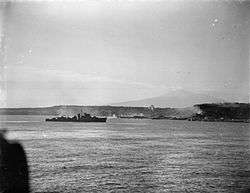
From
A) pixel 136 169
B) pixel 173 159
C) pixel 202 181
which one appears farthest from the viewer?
pixel 173 159

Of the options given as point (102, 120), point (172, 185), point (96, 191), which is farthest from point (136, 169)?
point (102, 120)

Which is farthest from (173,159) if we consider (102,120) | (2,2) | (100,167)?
(102,120)

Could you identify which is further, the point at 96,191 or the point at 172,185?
the point at 172,185

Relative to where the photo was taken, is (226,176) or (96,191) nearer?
(96,191)

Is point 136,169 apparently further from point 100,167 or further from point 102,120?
point 102,120

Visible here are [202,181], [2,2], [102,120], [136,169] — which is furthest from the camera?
[102,120]

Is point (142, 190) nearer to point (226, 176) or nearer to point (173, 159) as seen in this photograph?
point (226, 176)

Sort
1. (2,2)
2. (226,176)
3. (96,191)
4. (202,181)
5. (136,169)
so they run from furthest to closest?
(136,169) < (226,176) < (202,181) < (96,191) < (2,2)

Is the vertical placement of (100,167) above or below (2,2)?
below

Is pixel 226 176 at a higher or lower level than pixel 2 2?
lower
